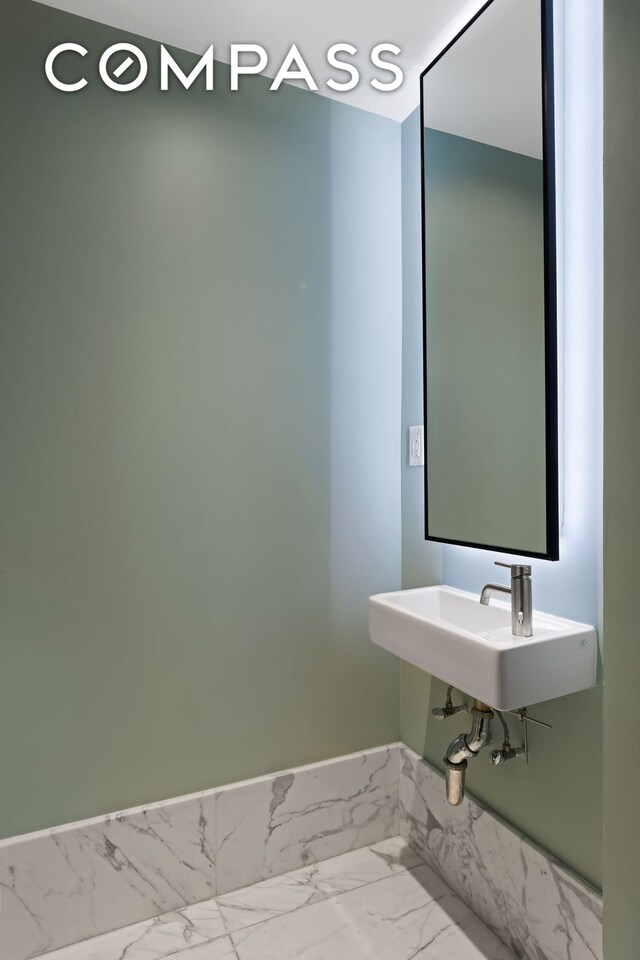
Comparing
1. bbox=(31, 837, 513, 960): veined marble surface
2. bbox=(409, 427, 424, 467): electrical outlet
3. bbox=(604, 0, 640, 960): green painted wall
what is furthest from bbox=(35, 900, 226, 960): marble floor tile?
bbox=(409, 427, 424, 467): electrical outlet

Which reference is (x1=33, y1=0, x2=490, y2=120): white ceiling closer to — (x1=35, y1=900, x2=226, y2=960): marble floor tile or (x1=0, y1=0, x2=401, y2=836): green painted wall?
(x1=0, y1=0, x2=401, y2=836): green painted wall

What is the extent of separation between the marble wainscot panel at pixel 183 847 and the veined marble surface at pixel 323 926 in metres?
0.05

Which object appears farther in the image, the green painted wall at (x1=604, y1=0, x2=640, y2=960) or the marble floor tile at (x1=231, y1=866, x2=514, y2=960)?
the marble floor tile at (x1=231, y1=866, x2=514, y2=960)

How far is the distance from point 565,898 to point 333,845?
0.71 metres

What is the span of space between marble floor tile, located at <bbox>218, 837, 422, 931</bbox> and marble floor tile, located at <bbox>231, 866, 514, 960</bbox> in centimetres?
3

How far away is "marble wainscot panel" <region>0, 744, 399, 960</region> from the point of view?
1.36 meters

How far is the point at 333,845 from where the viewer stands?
1.70 metres

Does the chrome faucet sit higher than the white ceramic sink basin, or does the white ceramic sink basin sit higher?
the chrome faucet

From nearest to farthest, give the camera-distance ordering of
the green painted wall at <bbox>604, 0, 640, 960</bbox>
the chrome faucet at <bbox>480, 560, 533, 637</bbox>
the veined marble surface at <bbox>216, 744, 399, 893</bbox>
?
1. the green painted wall at <bbox>604, 0, 640, 960</bbox>
2. the chrome faucet at <bbox>480, 560, 533, 637</bbox>
3. the veined marble surface at <bbox>216, 744, 399, 893</bbox>

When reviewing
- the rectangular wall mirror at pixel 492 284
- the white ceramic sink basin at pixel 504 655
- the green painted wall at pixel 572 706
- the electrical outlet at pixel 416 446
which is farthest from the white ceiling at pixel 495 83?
the white ceramic sink basin at pixel 504 655

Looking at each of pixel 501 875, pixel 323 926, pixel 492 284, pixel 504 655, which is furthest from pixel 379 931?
pixel 492 284

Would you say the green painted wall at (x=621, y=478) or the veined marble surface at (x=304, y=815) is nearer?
the green painted wall at (x=621, y=478)

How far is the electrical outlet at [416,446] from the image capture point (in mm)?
1754

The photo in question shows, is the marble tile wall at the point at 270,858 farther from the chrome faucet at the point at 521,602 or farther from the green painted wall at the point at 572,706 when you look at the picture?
the chrome faucet at the point at 521,602
